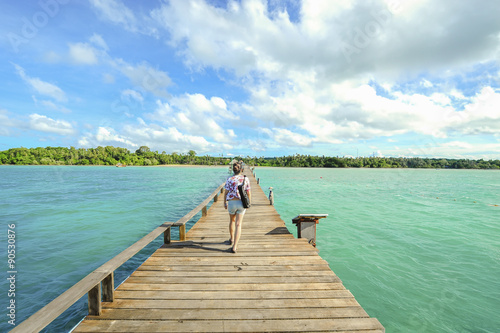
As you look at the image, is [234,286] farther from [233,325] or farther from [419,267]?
[419,267]

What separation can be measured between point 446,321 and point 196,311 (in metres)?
5.14

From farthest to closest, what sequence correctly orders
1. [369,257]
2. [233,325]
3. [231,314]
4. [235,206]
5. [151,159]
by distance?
[151,159]
[369,257]
[235,206]
[231,314]
[233,325]

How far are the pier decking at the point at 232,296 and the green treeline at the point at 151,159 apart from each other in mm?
120185

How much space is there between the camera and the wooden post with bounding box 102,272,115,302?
2.99 meters

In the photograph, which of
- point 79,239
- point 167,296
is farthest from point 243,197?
point 79,239

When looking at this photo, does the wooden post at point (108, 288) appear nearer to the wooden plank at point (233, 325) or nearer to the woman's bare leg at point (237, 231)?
the wooden plank at point (233, 325)

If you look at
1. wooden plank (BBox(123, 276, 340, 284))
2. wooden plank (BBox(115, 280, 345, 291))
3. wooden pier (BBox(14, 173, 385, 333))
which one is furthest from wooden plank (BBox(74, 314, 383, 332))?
wooden plank (BBox(123, 276, 340, 284))

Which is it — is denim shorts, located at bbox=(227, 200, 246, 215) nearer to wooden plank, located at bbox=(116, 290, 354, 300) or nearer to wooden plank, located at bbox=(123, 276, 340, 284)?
wooden plank, located at bbox=(123, 276, 340, 284)

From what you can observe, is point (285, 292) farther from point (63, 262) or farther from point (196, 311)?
point (63, 262)

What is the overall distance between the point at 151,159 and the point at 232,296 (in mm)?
146540

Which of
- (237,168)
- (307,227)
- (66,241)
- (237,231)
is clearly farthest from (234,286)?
(66,241)

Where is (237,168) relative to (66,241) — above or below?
above

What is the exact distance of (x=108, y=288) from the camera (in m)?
3.00

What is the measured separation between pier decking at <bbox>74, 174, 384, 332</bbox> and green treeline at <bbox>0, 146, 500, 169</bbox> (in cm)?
12019
